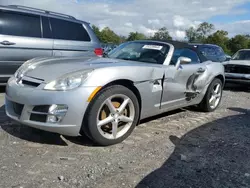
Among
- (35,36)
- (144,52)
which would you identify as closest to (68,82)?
(144,52)

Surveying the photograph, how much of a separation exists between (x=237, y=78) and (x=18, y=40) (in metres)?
6.29

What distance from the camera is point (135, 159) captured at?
3.24 m

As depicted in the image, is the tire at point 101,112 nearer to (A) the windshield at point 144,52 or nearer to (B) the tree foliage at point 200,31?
(A) the windshield at point 144,52

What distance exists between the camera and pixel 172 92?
437 cm

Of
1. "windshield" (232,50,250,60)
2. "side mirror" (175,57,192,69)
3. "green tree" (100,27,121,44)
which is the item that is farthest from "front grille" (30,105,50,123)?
"green tree" (100,27,121,44)

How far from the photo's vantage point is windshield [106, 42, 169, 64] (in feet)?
14.5

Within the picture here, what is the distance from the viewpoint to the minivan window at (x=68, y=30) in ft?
21.0

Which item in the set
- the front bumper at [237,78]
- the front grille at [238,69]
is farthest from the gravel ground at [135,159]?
the front grille at [238,69]

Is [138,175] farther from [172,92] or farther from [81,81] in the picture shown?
[172,92]

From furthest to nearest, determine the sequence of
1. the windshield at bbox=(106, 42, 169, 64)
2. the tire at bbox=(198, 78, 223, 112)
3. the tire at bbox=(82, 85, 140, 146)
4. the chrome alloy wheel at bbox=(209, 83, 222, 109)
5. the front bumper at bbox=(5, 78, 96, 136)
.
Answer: the chrome alloy wheel at bbox=(209, 83, 222, 109) → the tire at bbox=(198, 78, 223, 112) → the windshield at bbox=(106, 42, 169, 64) → the tire at bbox=(82, 85, 140, 146) → the front bumper at bbox=(5, 78, 96, 136)

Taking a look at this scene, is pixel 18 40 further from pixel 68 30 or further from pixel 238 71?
pixel 238 71

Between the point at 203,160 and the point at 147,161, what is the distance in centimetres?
65

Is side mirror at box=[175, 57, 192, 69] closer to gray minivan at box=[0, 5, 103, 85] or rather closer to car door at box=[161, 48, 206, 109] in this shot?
car door at box=[161, 48, 206, 109]

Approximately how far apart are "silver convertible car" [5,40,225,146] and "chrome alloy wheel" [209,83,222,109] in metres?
1.16
